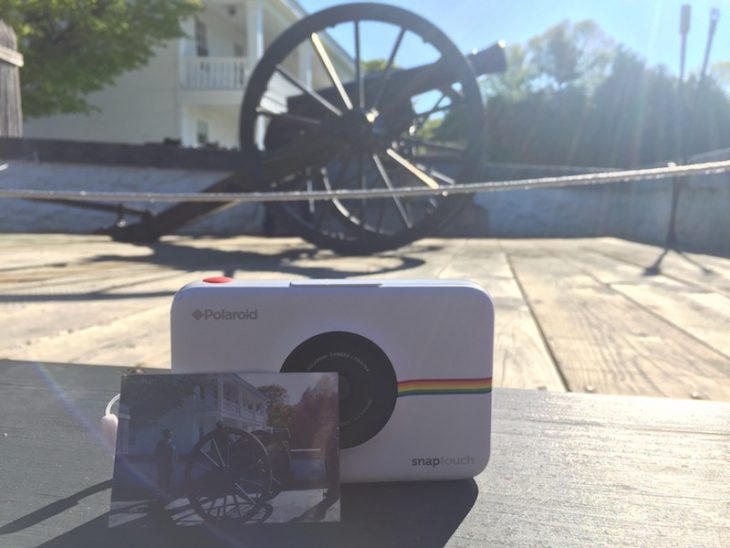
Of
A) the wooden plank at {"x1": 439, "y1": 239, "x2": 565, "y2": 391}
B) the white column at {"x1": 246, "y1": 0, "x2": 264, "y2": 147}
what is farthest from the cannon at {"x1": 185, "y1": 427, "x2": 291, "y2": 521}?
the white column at {"x1": 246, "y1": 0, "x2": 264, "y2": 147}

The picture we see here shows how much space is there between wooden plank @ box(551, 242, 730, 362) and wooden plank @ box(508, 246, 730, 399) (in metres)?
0.08

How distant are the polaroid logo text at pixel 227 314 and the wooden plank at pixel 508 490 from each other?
33cm

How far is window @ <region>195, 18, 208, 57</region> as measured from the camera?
50.6 feet

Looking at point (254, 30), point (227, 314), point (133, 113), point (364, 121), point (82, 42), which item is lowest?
point (227, 314)

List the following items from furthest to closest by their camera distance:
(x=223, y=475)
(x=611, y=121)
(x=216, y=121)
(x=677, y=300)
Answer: (x=611, y=121) < (x=216, y=121) < (x=677, y=300) < (x=223, y=475)

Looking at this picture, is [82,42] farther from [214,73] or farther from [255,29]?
[255,29]

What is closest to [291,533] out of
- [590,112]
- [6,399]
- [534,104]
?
[6,399]

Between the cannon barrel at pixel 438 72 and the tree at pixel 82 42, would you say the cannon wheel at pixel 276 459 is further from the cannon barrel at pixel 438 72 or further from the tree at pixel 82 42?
the tree at pixel 82 42

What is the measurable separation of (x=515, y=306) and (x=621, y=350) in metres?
0.87

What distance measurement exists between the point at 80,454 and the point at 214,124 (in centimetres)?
1661

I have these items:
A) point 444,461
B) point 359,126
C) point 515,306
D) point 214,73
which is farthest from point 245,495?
point 214,73

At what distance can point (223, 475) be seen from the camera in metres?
0.81

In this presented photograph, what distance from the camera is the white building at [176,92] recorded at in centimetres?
1422

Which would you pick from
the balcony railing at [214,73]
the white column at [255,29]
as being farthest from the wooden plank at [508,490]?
the balcony railing at [214,73]
